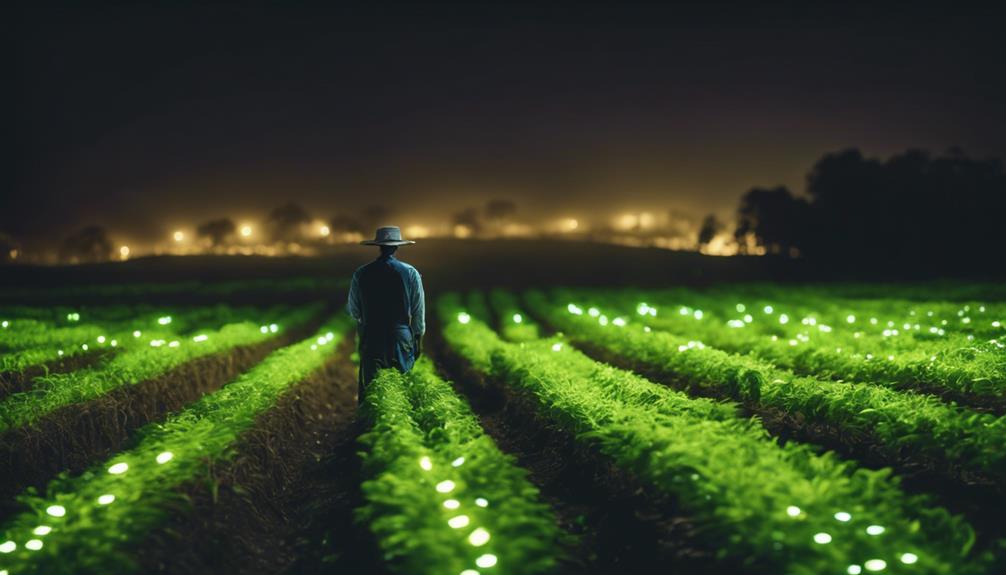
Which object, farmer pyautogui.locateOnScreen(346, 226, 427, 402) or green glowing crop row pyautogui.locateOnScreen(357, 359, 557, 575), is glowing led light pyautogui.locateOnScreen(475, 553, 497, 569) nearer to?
green glowing crop row pyautogui.locateOnScreen(357, 359, 557, 575)

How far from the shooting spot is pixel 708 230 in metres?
119

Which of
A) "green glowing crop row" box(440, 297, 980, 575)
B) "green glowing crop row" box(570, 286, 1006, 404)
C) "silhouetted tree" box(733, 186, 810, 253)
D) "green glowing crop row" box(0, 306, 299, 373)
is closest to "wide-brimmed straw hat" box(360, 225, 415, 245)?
"green glowing crop row" box(440, 297, 980, 575)

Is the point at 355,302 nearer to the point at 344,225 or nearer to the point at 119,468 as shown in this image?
the point at 119,468

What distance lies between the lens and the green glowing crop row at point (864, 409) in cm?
596

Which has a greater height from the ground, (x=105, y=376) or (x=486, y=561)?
(x=105, y=376)

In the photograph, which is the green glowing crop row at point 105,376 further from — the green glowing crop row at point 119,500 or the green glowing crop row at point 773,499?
the green glowing crop row at point 773,499

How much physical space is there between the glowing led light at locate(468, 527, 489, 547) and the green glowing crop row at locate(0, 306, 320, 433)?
247 inches

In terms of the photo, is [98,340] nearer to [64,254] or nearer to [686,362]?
[686,362]

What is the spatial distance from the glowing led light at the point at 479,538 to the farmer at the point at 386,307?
4.79m

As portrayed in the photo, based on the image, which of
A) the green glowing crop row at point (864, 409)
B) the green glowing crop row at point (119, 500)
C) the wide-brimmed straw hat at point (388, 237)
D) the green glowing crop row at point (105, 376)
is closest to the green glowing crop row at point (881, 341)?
the green glowing crop row at point (864, 409)

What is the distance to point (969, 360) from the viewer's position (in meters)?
9.79

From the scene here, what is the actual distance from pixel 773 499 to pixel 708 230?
121104 millimetres

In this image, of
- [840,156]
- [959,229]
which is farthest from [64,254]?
[959,229]

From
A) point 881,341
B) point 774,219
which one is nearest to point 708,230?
point 774,219
